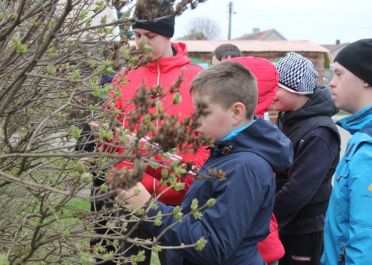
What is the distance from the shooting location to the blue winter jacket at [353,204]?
2.03 metres

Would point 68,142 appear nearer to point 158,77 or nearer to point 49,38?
point 158,77

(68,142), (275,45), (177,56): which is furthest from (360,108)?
(275,45)

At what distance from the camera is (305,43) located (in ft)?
57.7

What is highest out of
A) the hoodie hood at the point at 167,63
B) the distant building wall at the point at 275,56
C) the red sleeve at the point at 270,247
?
the hoodie hood at the point at 167,63

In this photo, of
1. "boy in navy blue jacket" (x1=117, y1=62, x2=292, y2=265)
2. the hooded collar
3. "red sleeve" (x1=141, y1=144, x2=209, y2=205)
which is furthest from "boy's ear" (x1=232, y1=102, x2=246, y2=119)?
the hooded collar

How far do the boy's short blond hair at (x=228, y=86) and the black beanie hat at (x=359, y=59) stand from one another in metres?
0.58

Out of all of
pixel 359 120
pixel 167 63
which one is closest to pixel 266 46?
pixel 167 63

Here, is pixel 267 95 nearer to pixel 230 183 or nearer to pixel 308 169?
pixel 308 169

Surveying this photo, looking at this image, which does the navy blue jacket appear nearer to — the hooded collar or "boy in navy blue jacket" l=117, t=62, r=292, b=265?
the hooded collar

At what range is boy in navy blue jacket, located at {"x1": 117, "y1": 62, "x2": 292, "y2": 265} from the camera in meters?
1.83

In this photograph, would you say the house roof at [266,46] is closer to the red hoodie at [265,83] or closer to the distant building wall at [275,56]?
the distant building wall at [275,56]

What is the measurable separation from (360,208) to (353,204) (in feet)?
0.13

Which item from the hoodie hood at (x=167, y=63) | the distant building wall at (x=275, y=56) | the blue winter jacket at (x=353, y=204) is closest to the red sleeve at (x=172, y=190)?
the hoodie hood at (x=167, y=63)

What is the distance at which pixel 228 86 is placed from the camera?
2023mm
